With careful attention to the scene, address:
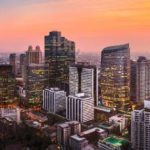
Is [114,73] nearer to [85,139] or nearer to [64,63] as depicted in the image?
[64,63]

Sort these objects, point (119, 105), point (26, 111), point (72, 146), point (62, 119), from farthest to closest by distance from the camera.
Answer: point (119, 105) → point (26, 111) → point (62, 119) → point (72, 146)

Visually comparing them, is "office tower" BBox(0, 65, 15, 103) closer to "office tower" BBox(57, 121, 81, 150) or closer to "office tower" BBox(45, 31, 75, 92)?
"office tower" BBox(45, 31, 75, 92)

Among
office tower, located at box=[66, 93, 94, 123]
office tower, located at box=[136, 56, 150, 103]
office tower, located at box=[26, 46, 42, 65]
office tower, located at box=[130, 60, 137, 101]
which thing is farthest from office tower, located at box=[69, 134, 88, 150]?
office tower, located at box=[26, 46, 42, 65]

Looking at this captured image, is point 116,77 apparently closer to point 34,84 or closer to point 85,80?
point 85,80

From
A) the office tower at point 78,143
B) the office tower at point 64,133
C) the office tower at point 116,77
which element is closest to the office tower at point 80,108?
the office tower at point 64,133

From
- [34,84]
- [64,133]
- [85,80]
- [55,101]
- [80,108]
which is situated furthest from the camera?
[34,84]

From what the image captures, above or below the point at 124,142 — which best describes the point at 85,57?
above

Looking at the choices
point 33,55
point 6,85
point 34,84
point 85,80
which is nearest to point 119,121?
point 85,80

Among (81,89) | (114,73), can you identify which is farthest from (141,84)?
(81,89)
